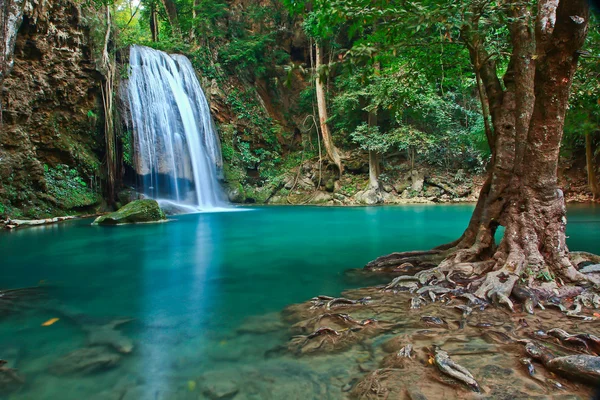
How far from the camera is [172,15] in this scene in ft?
78.6

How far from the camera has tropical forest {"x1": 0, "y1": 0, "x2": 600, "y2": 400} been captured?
103 inches

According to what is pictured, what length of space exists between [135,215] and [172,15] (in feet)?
55.6

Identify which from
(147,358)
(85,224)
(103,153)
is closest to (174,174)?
(103,153)

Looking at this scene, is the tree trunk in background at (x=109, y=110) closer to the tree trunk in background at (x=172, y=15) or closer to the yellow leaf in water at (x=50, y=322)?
the tree trunk in background at (x=172, y=15)

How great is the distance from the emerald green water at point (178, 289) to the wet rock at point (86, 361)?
0.08 m

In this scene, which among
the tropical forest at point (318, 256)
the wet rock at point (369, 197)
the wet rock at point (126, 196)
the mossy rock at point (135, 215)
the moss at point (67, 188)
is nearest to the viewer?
the tropical forest at point (318, 256)

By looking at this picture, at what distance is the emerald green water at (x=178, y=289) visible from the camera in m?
2.66

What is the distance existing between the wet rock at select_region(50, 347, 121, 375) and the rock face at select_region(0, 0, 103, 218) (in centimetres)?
1183

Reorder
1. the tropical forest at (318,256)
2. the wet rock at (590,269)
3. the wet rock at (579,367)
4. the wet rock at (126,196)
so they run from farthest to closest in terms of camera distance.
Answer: the wet rock at (126,196) → the wet rock at (590,269) → the tropical forest at (318,256) → the wet rock at (579,367)

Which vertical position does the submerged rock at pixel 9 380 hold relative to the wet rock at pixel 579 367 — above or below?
below

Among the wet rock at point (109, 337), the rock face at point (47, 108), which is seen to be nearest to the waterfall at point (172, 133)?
the rock face at point (47, 108)

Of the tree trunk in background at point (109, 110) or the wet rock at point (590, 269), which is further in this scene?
the tree trunk in background at point (109, 110)

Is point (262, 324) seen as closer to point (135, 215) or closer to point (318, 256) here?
point (318, 256)

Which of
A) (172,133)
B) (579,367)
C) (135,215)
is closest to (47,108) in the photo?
(172,133)
